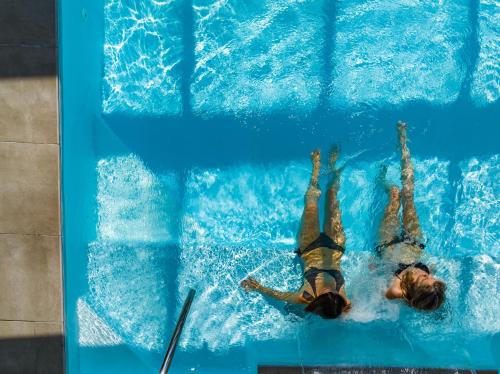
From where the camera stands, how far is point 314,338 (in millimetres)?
4066

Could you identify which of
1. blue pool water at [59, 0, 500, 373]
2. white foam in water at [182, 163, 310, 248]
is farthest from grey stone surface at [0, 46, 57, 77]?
white foam in water at [182, 163, 310, 248]

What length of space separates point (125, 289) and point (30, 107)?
5.72 ft

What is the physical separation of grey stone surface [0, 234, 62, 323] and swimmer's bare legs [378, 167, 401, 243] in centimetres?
275

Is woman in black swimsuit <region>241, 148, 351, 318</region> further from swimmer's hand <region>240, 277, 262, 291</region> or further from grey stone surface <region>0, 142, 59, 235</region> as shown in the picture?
grey stone surface <region>0, 142, 59, 235</region>

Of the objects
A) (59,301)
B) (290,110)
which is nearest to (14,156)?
(59,301)

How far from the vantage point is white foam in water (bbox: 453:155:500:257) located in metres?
3.96

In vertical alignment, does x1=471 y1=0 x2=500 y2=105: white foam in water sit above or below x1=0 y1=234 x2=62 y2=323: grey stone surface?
above

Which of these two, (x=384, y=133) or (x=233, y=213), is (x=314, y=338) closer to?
(x=233, y=213)

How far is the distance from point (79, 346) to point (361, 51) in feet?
11.5

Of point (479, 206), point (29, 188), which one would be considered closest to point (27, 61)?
point (29, 188)

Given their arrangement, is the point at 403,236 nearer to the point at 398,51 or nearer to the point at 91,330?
the point at 398,51

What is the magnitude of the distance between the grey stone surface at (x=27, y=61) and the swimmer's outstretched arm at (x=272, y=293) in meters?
2.42

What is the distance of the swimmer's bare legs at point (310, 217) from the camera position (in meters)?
3.73

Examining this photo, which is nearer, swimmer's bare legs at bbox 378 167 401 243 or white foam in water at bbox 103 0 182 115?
swimmer's bare legs at bbox 378 167 401 243
